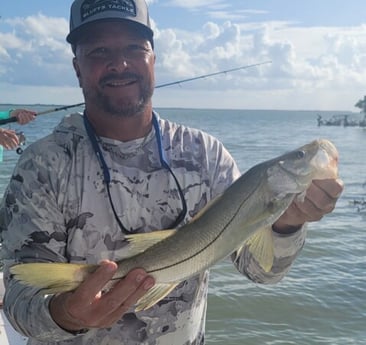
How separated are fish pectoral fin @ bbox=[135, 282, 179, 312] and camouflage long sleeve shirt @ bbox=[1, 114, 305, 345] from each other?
0.35m

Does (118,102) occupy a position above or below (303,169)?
above

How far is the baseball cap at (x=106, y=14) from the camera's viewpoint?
10.3 feet

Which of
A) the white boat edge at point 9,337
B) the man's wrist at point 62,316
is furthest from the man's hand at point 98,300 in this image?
the white boat edge at point 9,337

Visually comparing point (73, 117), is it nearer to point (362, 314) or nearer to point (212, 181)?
point (212, 181)

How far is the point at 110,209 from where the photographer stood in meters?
3.01

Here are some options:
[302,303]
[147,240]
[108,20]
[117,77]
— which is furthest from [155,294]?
[302,303]

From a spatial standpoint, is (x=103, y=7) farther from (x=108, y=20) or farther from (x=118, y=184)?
(x=118, y=184)

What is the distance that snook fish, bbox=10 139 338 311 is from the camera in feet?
8.59

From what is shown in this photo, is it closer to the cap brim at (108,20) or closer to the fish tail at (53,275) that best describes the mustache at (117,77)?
the cap brim at (108,20)

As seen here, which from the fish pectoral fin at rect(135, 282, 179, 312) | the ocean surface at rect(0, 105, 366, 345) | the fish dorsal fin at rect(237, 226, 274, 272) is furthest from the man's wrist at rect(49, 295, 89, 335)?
the ocean surface at rect(0, 105, 366, 345)

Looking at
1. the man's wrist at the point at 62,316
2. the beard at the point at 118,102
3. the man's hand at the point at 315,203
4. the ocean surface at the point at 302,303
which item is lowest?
the ocean surface at the point at 302,303

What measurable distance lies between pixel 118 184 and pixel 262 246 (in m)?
0.81

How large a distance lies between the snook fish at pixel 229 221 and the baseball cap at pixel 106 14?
3.64 feet

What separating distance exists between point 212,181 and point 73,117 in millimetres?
848
